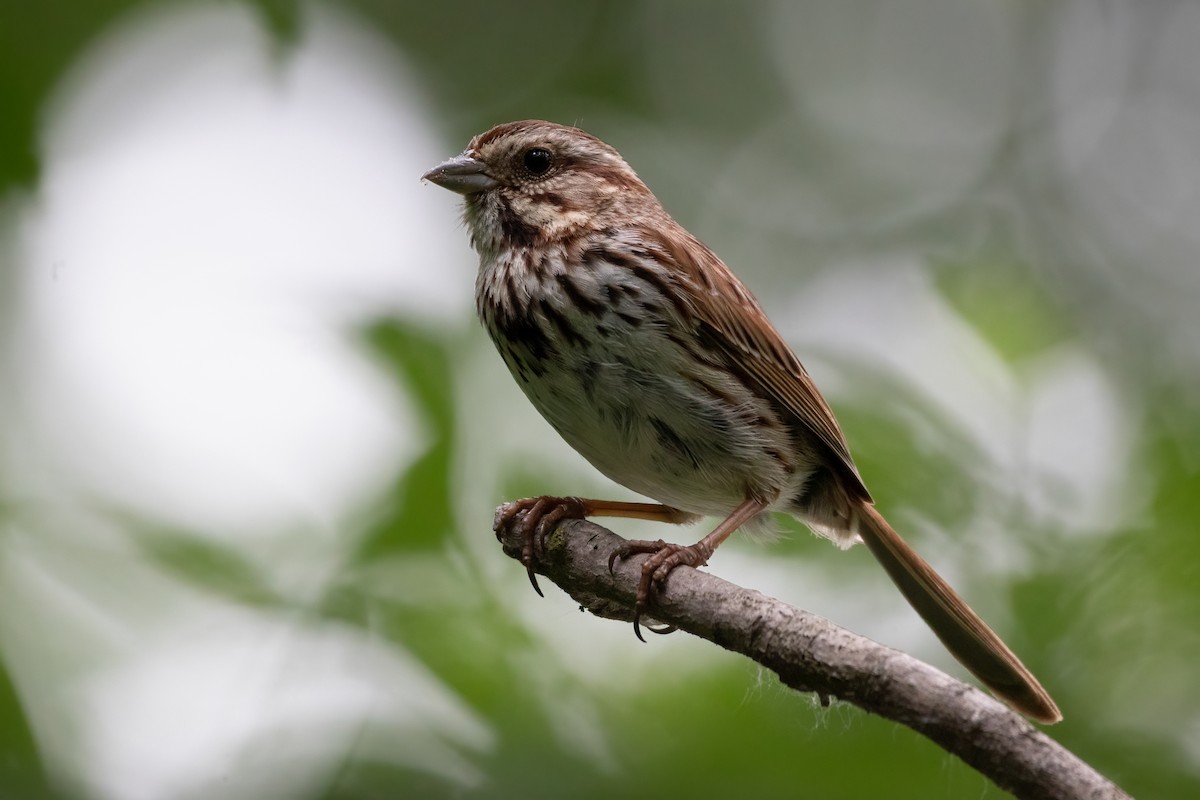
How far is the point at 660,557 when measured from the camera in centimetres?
304

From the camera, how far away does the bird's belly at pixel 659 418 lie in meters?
3.63

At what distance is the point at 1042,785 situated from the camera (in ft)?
6.76

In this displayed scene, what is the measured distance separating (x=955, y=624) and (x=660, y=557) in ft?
3.78

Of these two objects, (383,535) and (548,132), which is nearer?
(383,535)

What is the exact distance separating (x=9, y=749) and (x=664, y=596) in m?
1.92

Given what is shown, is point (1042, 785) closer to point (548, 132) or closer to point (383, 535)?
point (383, 535)

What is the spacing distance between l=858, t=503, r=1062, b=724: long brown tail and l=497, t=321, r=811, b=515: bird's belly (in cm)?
36

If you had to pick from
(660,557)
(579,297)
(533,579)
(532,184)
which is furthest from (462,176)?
(660,557)

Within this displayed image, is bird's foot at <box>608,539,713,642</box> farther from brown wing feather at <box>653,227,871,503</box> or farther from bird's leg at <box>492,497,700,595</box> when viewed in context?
brown wing feather at <box>653,227,871,503</box>

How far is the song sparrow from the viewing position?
3.64 metres

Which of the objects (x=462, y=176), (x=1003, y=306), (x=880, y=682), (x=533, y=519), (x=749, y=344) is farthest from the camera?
(x=1003, y=306)

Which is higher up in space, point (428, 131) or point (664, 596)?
point (428, 131)

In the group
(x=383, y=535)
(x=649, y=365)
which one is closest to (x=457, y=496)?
(x=383, y=535)

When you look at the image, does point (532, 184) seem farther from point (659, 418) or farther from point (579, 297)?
point (659, 418)
